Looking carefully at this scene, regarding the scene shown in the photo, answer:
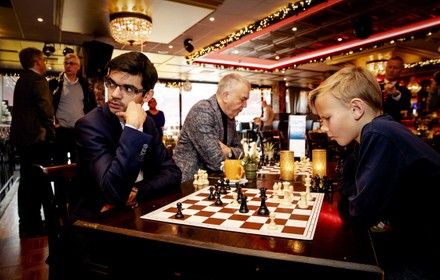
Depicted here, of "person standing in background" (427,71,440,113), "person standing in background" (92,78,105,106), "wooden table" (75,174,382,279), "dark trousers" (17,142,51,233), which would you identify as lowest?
"dark trousers" (17,142,51,233)

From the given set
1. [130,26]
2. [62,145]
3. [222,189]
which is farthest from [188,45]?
[222,189]

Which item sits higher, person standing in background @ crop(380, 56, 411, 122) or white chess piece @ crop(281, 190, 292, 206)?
person standing in background @ crop(380, 56, 411, 122)

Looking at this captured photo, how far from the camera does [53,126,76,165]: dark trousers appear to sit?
13.3 feet

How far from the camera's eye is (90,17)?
561cm

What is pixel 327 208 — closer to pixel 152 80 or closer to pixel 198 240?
pixel 198 240

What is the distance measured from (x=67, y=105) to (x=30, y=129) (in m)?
0.84

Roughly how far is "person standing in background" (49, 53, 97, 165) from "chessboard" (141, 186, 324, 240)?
10.9 ft

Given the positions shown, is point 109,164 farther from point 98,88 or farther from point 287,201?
point 98,88

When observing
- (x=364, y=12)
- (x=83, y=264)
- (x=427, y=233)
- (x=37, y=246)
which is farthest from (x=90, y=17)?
(x=427, y=233)

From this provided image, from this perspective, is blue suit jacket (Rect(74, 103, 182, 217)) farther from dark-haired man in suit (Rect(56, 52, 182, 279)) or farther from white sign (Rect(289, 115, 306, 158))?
white sign (Rect(289, 115, 306, 158))

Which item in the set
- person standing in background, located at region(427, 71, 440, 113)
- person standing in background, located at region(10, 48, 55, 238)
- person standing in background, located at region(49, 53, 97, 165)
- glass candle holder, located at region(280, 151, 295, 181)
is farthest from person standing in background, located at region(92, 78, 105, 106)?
person standing in background, located at region(427, 71, 440, 113)

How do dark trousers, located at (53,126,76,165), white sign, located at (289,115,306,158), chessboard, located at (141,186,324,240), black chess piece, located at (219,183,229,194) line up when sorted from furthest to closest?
dark trousers, located at (53,126,76,165) < white sign, located at (289,115,306,158) < black chess piece, located at (219,183,229,194) < chessboard, located at (141,186,324,240)

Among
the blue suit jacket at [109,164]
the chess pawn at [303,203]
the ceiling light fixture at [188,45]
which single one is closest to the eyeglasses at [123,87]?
the blue suit jacket at [109,164]

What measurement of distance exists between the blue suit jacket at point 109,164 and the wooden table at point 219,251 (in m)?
0.18
